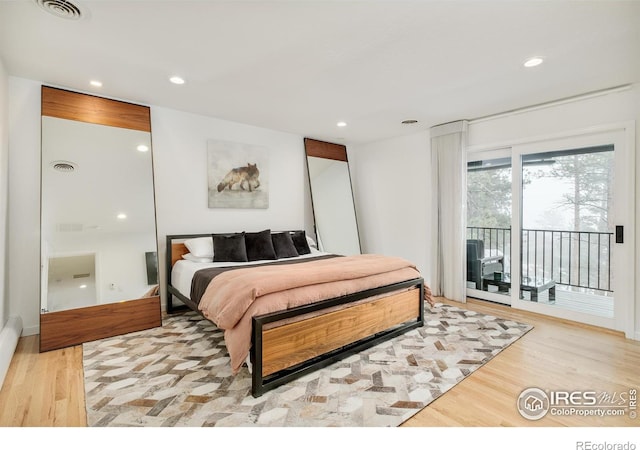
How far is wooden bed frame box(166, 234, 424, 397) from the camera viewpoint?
212 centimetres

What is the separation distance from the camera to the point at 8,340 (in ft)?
8.42

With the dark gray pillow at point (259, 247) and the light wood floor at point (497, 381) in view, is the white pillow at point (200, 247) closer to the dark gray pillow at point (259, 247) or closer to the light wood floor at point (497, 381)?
the dark gray pillow at point (259, 247)

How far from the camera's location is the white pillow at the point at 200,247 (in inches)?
147

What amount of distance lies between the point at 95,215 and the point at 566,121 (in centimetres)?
514

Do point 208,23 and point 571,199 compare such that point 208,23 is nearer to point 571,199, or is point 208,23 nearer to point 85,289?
point 85,289

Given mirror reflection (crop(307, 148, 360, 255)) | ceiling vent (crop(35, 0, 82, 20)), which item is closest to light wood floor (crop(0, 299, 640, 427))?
ceiling vent (crop(35, 0, 82, 20))

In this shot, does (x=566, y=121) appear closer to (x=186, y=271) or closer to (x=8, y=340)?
(x=186, y=271)

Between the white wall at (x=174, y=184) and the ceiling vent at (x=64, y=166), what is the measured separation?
0.22 metres

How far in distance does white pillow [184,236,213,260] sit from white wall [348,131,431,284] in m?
2.95

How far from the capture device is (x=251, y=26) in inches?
85.0

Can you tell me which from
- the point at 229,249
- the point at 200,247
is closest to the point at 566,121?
the point at 229,249

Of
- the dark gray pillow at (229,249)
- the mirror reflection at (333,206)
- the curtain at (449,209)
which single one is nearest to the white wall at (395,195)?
the curtain at (449,209)

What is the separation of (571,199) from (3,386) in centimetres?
540
